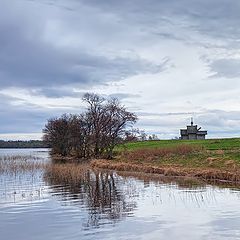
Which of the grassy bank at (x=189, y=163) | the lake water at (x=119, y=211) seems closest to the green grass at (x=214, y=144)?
the grassy bank at (x=189, y=163)

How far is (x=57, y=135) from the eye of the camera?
9844 centimetres

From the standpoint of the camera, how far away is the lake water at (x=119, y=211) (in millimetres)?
15625

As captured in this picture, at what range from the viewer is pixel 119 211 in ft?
65.9

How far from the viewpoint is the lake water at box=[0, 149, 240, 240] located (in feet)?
51.3

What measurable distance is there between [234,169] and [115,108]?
127 feet

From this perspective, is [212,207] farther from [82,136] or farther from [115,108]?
[82,136]

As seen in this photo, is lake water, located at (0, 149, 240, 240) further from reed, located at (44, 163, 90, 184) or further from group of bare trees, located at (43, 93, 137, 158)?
group of bare trees, located at (43, 93, 137, 158)

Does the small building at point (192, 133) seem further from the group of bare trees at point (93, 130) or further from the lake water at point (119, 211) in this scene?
the lake water at point (119, 211)

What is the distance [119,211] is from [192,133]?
352ft

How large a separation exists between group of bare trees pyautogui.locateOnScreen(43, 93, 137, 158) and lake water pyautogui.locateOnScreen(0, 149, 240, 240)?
40763 mm

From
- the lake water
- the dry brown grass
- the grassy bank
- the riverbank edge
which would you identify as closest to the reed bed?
the grassy bank

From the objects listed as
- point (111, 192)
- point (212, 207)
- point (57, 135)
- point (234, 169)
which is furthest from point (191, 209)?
point (57, 135)

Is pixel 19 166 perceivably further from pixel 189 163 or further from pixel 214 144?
pixel 214 144

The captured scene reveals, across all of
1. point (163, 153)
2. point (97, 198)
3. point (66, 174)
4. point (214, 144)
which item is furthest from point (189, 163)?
point (97, 198)
